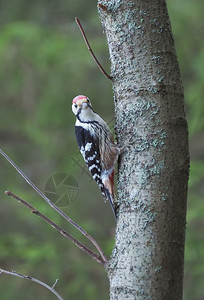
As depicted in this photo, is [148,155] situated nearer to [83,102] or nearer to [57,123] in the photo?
[83,102]

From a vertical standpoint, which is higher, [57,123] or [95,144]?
[57,123]

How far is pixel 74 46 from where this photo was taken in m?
5.02

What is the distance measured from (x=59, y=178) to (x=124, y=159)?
0.38 metres

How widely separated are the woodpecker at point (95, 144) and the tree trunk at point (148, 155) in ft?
2.25

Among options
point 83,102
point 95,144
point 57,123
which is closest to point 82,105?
point 83,102

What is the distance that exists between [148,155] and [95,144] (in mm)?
1101

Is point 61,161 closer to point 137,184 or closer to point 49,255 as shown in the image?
point 49,255

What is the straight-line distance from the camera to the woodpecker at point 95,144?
2.38 meters

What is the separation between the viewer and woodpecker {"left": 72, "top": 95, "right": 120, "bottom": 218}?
238cm

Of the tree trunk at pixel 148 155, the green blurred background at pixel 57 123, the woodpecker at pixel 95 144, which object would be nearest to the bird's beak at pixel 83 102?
the woodpecker at pixel 95 144

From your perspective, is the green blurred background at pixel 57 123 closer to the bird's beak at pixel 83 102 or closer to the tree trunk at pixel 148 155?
Answer: the bird's beak at pixel 83 102

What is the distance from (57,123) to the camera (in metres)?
5.60

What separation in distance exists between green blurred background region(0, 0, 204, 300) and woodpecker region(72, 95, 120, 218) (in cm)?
148

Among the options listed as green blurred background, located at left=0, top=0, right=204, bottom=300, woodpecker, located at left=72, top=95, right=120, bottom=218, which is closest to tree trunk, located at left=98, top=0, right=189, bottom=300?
woodpecker, located at left=72, top=95, right=120, bottom=218
